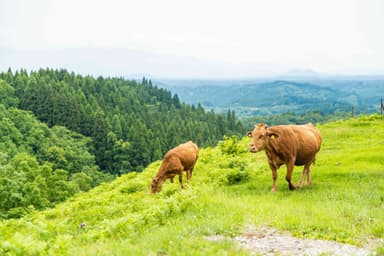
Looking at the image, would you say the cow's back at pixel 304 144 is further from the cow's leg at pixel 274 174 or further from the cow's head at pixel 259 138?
the cow's head at pixel 259 138

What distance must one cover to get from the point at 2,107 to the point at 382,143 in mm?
133678

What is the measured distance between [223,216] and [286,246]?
238cm

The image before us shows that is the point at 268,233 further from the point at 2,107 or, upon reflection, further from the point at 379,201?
the point at 2,107

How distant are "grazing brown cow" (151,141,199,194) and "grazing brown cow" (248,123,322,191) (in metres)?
4.92

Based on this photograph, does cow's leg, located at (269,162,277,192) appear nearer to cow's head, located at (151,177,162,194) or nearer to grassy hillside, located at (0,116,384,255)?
grassy hillside, located at (0,116,384,255)

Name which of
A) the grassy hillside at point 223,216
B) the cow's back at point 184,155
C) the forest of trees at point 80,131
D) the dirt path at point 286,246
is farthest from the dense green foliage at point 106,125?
the dirt path at point 286,246

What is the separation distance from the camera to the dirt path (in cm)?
870

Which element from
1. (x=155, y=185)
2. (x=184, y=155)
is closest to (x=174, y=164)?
(x=184, y=155)

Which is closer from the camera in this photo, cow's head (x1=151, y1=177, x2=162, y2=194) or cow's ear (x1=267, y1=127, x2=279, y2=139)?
cow's ear (x1=267, y1=127, x2=279, y2=139)

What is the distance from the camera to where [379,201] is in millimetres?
13297

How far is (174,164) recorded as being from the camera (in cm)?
1958

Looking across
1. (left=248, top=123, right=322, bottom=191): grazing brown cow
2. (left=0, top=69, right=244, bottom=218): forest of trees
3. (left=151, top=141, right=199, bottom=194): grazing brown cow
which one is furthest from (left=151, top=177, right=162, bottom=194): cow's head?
(left=0, top=69, right=244, bottom=218): forest of trees

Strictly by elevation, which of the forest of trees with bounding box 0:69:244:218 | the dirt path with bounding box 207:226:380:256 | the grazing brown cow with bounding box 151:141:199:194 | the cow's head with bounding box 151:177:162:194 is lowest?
the forest of trees with bounding box 0:69:244:218

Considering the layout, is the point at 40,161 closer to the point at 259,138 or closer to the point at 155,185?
the point at 155,185
